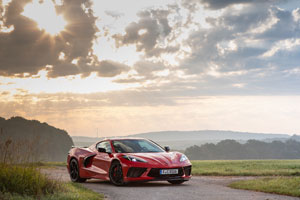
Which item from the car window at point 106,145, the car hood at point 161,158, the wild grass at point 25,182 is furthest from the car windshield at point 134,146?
the wild grass at point 25,182

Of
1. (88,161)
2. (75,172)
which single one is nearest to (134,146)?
(88,161)

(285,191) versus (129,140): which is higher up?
(129,140)

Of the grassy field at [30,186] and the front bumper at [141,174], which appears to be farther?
the front bumper at [141,174]

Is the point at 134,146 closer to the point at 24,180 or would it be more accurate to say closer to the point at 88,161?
the point at 88,161

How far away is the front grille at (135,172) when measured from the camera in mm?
12742

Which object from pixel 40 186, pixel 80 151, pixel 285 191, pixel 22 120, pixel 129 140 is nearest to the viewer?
pixel 40 186

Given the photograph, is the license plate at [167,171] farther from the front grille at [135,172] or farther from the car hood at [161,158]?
the front grille at [135,172]

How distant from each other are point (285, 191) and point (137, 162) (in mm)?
4313

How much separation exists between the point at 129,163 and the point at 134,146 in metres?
1.22

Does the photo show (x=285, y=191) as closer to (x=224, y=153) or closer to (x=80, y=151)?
(x=80, y=151)

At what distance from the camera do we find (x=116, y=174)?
1320 centimetres

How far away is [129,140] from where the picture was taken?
46.8 ft

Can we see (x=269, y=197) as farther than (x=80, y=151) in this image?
No

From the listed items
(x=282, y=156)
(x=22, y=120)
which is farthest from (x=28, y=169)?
(x=22, y=120)
